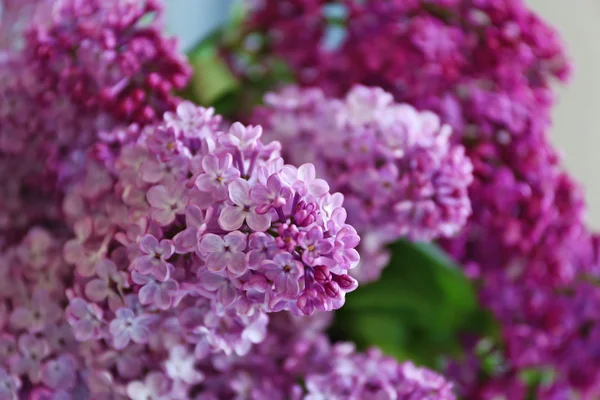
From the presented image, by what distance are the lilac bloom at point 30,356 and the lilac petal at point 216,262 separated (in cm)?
13

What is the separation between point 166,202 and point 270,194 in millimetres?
55

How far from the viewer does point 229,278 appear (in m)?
0.28

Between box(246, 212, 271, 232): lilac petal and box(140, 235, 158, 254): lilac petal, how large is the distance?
5 cm

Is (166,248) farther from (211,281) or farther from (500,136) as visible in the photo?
(500,136)

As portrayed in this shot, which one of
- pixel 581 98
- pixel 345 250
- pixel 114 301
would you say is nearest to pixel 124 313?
pixel 114 301

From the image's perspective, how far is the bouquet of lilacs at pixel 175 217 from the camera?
0.27 meters

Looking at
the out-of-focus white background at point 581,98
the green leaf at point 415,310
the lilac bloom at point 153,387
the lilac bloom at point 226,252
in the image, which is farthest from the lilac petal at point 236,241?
the out-of-focus white background at point 581,98

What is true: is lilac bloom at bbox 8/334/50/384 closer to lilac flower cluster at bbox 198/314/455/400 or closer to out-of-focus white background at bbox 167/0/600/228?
lilac flower cluster at bbox 198/314/455/400

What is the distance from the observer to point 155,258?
0.29 m

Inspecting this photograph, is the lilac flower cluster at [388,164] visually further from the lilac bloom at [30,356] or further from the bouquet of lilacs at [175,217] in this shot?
the lilac bloom at [30,356]

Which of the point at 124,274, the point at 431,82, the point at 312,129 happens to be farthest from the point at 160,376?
the point at 431,82

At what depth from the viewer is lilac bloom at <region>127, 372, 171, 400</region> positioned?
0.34m

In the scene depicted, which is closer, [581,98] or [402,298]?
[402,298]

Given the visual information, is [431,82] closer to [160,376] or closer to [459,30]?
[459,30]
